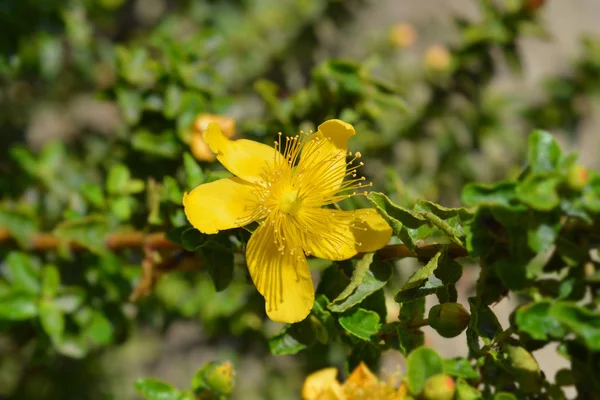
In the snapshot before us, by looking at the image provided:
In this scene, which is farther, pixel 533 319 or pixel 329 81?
pixel 329 81

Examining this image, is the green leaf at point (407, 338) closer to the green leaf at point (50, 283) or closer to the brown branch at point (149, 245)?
the brown branch at point (149, 245)

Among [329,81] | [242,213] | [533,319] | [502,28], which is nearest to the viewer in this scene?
[533,319]

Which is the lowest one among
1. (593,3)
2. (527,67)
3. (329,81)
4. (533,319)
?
(533,319)

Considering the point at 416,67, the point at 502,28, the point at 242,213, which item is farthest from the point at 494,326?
the point at 416,67

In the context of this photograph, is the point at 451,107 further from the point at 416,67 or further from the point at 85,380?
the point at 85,380

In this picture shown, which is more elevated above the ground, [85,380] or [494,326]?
[85,380]

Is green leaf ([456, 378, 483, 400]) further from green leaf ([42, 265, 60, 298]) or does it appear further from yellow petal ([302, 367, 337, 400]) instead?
green leaf ([42, 265, 60, 298])

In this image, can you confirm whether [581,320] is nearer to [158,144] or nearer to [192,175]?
[192,175]
